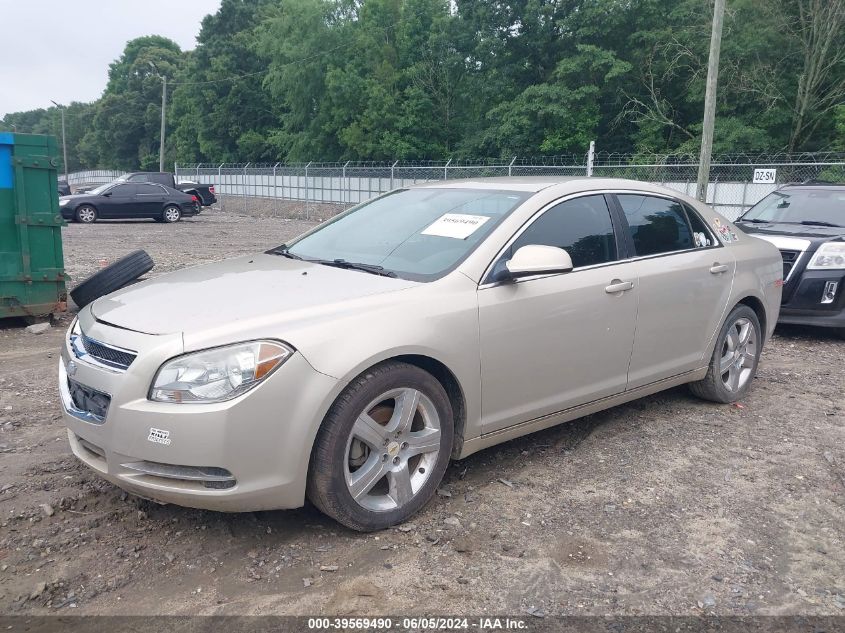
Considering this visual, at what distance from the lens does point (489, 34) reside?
39250mm

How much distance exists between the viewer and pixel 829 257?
7527 millimetres

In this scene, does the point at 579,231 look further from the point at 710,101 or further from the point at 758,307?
the point at 710,101

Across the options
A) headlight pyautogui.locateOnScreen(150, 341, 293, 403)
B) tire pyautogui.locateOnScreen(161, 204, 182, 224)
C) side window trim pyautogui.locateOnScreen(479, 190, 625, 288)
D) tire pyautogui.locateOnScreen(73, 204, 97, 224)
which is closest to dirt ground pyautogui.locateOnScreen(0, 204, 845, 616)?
headlight pyautogui.locateOnScreen(150, 341, 293, 403)

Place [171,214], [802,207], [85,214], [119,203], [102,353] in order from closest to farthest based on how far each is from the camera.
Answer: [102,353] → [802,207] → [85,214] → [119,203] → [171,214]

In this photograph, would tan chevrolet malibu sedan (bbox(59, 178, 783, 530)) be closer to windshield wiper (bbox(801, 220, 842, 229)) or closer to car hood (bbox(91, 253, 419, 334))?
car hood (bbox(91, 253, 419, 334))

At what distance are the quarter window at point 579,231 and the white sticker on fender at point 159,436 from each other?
200 centimetres

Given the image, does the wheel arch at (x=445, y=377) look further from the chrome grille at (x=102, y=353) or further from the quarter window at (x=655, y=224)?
the quarter window at (x=655, y=224)

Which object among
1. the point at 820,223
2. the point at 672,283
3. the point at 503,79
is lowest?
the point at 672,283

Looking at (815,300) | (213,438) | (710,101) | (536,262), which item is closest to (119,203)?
(710,101)

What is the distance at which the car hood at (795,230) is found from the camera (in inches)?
305

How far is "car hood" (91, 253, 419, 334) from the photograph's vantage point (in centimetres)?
312

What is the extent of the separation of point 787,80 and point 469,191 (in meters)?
30.0

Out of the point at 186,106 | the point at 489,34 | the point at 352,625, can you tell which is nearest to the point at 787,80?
the point at 489,34

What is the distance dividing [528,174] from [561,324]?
2377 centimetres
